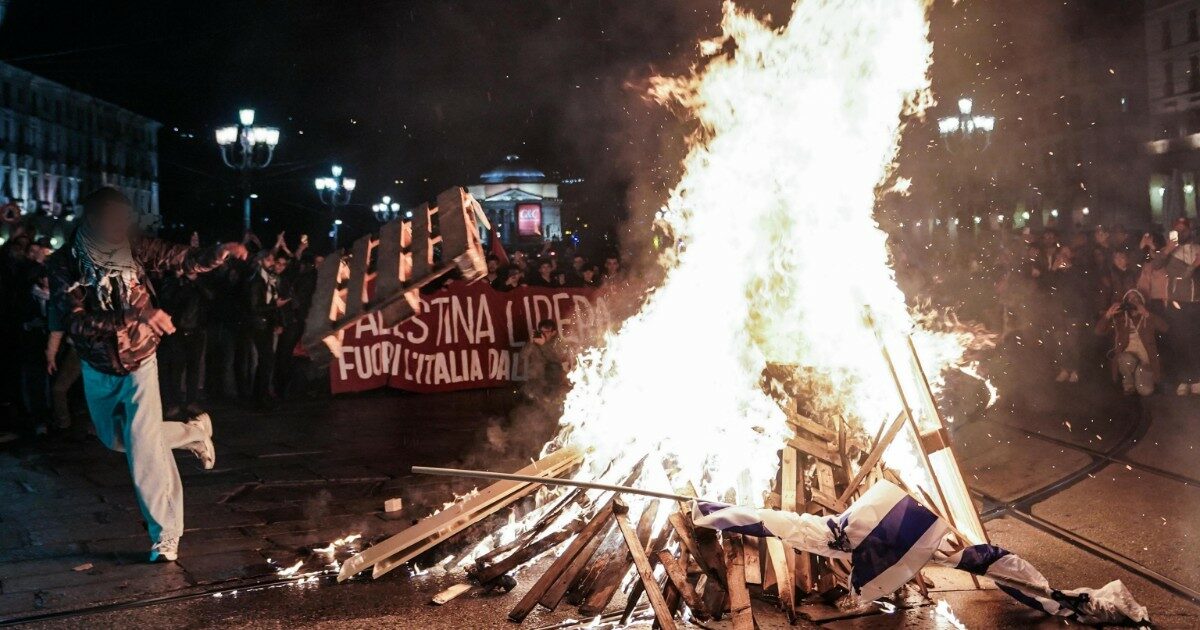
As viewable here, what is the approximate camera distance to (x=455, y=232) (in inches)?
178

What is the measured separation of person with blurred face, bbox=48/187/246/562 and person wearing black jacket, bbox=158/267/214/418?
5664 mm

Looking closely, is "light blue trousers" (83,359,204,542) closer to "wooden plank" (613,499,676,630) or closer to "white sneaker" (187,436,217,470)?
"white sneaker" (187,436,217,470)

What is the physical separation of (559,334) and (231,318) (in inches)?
169

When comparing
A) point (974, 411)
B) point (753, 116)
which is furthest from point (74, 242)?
point (974, 411)

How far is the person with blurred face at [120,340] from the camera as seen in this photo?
5480 millimetres

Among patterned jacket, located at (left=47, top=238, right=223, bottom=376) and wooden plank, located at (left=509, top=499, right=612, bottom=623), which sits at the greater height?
patterned jacket, located at (left=47, top=238, right=223, bottom=376)

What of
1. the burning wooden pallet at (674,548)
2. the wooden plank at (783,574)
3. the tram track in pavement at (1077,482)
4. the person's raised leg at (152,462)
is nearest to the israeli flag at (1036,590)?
the burning wooden pallet at (674,548)

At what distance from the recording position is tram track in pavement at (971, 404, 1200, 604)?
17.4 ft

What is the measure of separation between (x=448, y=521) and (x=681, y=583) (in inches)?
60.5

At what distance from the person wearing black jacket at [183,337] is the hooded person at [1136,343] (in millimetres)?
11327

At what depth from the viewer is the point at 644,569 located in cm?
474

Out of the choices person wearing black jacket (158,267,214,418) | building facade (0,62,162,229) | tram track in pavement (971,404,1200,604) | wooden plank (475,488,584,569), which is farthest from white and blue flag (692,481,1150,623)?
building facade (0,62,162,229)

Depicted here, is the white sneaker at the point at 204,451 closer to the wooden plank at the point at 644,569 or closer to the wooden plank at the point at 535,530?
the wooden plank at the point at 535,530

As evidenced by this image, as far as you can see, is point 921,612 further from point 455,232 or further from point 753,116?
point 753,116
